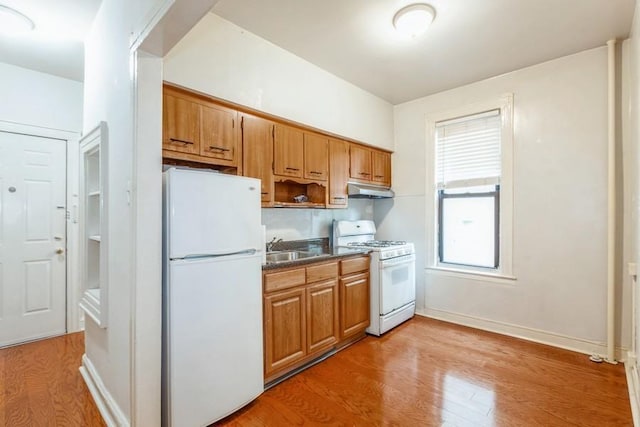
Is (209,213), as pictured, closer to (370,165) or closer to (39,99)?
(370,165)

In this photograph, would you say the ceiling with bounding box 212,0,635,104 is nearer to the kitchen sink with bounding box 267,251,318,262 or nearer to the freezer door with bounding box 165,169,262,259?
the freezer door with bounding box 165,169,262,259

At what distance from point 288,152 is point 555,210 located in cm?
264

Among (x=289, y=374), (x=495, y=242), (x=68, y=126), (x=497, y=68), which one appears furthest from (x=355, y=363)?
(x=68, y=126)

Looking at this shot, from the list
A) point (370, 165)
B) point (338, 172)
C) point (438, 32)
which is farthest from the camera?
point (370, 165)

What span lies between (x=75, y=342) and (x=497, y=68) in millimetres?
5149

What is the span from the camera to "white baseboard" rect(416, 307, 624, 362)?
2.73 m

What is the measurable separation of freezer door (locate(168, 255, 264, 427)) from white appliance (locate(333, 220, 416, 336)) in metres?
1.47

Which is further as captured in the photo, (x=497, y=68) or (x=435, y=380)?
(x=497, y=68)

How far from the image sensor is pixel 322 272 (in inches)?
105

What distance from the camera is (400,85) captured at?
351cm

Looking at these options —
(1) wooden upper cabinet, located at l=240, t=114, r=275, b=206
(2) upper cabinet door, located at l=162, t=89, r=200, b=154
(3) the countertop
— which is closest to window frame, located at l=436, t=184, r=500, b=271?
(3) the countertop

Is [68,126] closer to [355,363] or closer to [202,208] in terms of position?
[202,208]

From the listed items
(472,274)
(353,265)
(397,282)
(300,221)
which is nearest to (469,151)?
(472,274)

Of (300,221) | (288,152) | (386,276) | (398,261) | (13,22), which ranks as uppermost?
(13,22)
